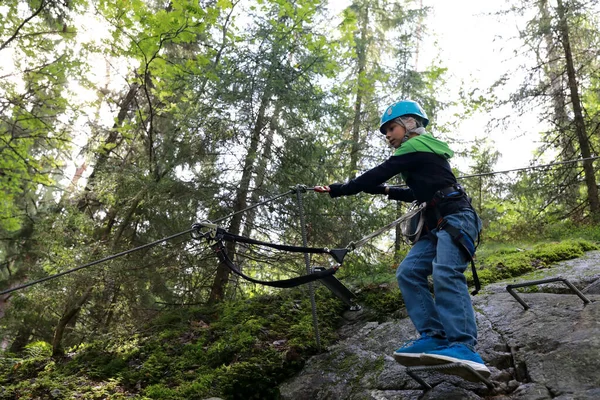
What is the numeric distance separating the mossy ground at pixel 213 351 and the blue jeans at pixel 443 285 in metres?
1.91

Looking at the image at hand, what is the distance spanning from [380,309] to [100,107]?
33.8 feet

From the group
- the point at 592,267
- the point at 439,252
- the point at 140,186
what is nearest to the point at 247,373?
the point at 439,252

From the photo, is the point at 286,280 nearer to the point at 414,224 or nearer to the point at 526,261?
the point at 414,224

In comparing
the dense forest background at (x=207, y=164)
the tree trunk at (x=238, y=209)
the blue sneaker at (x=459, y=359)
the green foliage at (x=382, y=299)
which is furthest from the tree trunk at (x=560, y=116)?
the blue sneaker at (x=459, y=359)

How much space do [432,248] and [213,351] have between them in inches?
122

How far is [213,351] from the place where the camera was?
16.9ft

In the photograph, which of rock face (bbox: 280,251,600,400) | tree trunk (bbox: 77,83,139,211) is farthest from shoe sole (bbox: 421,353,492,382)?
Answer: tree trunk (bbox: 77,83,139,211)

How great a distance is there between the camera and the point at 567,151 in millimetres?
10414

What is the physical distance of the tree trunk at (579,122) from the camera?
9.14 metres

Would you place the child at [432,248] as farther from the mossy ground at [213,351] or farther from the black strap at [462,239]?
the mossy ground at [213,351]

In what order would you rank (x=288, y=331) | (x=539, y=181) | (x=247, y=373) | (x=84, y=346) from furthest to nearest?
1. (x=539, y=181)
2. (x=84, y=346)
3. (x=288, y=331)
4. (x=247, y=373)

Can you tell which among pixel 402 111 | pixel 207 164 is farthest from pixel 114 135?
pixel 402 111

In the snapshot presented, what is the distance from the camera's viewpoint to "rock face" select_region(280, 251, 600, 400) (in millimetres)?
3154

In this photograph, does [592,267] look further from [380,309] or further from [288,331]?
[288,331]
